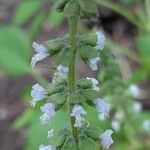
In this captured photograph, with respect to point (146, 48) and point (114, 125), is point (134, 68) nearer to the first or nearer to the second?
point (146, 48)

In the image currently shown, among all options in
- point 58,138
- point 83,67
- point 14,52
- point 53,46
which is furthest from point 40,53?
point 83,67

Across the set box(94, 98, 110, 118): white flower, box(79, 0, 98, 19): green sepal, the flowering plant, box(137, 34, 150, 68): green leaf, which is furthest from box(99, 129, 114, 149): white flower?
box(137, 34, 150, 68): green leaf

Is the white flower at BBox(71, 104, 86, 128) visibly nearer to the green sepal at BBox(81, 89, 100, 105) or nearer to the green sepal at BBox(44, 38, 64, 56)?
the green sepal at BBox(81, 89, 100, 105)

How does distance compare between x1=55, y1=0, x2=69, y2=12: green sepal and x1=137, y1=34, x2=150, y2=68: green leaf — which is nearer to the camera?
x1=55, y1=0, x2=69, y2=12: green sepal

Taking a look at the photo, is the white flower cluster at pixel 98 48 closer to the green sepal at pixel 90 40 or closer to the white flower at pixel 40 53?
the green sepal at pixel 90 40

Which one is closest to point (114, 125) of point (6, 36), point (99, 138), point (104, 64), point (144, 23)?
point (144, 23)

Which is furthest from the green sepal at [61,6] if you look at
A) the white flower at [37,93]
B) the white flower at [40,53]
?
the white flower at [37,93]
